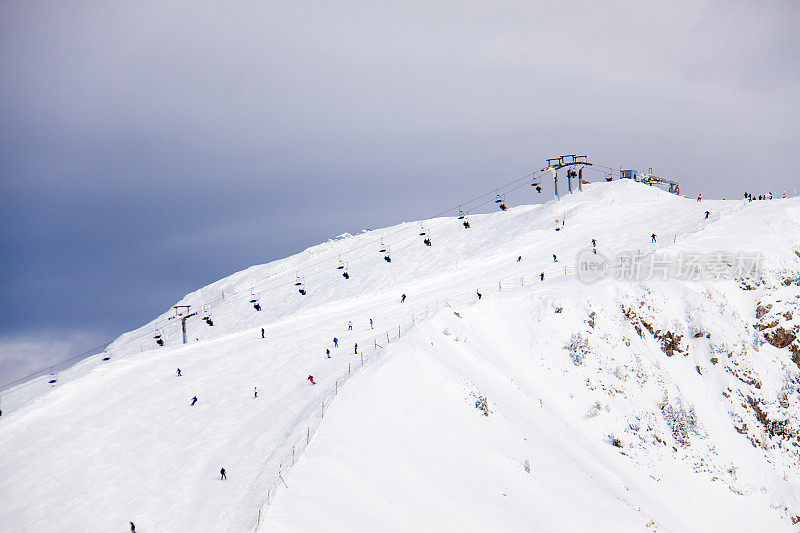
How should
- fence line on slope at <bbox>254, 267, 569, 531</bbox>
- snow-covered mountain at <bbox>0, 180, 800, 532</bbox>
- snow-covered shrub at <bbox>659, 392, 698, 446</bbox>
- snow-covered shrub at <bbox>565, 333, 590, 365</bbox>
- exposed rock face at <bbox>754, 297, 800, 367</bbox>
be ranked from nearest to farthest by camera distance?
fence line on slope at <bbox>254, 267, 569, 531</bbox> < snow-covered mountain at <bbox>0, 180, 800, 532</bbox> < snow-covered shrub at <bbox>659, 392, 698, 446</bbox> < snow-covered shrub at <bbox>565, 333, 590, 365</bbox> < exposed rock face at <bbox>754, 297, 800, 367</bbox>

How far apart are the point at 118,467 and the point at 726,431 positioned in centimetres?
3763

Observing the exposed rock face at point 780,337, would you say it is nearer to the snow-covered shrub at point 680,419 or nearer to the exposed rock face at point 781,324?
the exposed rock face at point 781,324

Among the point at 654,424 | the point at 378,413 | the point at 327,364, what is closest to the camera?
the point at 378,413

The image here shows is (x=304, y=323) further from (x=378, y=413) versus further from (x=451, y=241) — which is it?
(x=451, y=241)

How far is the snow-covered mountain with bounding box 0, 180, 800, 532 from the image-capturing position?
26359 millimetres

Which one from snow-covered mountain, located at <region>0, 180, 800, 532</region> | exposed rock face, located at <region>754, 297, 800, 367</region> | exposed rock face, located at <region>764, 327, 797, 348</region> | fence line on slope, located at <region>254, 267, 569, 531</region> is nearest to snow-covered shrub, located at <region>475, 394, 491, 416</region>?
snow-covered mountain, located at <region>0, 180, 800, 532</region>

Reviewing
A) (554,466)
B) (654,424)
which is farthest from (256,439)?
(654,424)

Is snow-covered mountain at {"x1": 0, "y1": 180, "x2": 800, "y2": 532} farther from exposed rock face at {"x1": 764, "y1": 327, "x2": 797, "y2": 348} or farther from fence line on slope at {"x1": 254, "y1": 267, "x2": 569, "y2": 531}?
fence line on slope at {"x1": 254, "y1": 267, "x2": 569, "y2": 531}

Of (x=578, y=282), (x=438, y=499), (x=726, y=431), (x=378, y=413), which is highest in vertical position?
(x=578, y=282)

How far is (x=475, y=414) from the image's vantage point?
104 feet

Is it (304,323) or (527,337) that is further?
(304,323)

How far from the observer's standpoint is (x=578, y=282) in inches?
1928

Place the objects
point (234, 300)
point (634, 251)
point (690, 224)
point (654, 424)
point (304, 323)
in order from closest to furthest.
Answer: point (654, 424)
point (304, 323)
point (634, 251)
point (690, 224)
point (234, 300)

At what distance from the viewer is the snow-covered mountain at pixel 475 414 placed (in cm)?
2636
